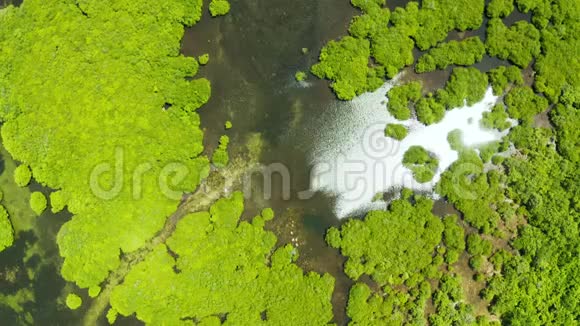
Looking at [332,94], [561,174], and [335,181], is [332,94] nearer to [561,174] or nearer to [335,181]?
[335,181]

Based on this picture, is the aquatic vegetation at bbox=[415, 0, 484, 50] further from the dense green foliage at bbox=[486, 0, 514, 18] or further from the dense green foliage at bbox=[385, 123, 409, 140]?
the dense green foliage at bbox=[385, 123, 409, 140]

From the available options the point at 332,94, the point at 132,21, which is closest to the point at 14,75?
the point at 132,21

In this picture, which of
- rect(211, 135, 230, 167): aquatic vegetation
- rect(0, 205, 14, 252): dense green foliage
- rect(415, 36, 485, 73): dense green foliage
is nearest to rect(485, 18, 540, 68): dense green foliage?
rect(415, 36, 485, 73): dense green foliage

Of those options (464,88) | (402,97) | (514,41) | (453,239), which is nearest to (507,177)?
(453,239)

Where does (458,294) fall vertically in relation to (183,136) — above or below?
below

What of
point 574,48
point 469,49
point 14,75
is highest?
point 14,75

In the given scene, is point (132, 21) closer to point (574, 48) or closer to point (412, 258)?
point (412, 258)

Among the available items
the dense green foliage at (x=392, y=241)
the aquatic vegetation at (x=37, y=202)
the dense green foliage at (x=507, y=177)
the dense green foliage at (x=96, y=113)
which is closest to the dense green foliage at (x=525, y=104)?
the dense green foliage at (x=507, y=177)

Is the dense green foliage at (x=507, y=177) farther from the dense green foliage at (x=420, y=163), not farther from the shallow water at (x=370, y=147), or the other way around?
the dense green foliage at (x=420, y=163)
